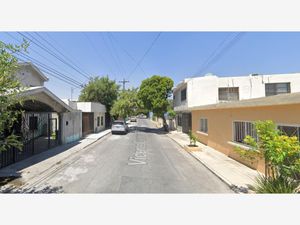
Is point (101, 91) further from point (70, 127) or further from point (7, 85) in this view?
point (7, 85)

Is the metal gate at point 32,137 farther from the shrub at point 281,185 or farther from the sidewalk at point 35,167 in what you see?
the shrub at point 281,185

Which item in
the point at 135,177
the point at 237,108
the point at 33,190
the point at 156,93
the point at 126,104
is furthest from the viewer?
the point at 126,104

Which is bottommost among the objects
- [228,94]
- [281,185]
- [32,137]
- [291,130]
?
[281,185]

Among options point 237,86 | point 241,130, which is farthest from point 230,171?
point 237,86

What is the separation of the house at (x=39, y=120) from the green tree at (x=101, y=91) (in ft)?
29.4

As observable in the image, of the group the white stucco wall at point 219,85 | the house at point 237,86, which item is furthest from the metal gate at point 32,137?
the white stucco wall at point 219,85

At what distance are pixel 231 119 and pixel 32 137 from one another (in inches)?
470

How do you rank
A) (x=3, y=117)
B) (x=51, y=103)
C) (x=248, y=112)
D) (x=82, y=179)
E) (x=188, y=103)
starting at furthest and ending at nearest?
(x=188, y=103), (x=51, y=103), (x=248, y=112), (x=82, y=179), (x=3, y=117)

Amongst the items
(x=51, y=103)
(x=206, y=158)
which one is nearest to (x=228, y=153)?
(x=206, y=158)

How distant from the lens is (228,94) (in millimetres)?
20312

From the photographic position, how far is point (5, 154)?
8.59 m

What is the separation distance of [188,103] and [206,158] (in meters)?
10.6

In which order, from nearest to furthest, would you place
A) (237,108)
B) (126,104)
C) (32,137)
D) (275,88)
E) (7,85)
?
(7,85) → (237,108) → (32,137) → (275,88) → (126,104)

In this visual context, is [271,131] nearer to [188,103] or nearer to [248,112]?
[248,112]
